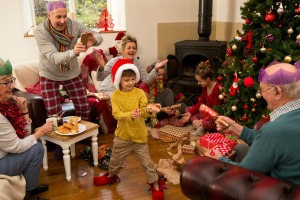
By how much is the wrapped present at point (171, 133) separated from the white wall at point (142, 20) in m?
1.72

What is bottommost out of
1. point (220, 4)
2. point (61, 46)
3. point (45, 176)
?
point (45, 176)

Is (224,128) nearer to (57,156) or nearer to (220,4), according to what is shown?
(57,156)

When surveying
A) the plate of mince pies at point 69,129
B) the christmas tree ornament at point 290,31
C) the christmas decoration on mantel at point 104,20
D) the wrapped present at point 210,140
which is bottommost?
the wrapped present at point 210,140

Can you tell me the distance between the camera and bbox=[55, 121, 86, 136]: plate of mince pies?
2620 millimetres

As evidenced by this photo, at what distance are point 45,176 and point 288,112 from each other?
219 cm

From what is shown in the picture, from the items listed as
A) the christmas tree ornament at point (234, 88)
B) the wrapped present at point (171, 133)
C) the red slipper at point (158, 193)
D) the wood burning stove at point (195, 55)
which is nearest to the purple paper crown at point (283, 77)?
the red slipper at point (158, 193)

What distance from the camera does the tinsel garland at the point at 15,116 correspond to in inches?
85.2

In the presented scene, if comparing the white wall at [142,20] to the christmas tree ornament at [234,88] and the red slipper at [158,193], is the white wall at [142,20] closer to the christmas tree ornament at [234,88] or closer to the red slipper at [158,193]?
the christmas tree ornament at [234,88]

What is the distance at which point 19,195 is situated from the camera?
2105 millimetres

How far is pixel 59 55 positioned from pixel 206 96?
185 centimetres

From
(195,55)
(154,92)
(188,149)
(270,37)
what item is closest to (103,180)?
(188,149)

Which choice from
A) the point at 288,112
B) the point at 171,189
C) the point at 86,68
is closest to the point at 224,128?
the point at 288,112

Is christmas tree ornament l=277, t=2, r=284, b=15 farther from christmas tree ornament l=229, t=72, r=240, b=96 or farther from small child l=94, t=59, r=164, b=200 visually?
small child l=94, t=59, r=164, b=200

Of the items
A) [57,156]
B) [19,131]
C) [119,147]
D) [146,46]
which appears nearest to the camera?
[19,131]
